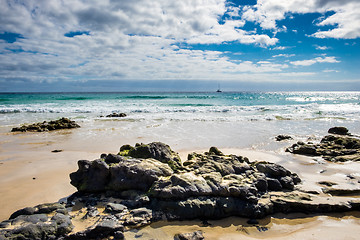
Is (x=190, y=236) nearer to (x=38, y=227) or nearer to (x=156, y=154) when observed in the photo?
(x=38, y=227)

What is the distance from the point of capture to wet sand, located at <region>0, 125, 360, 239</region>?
345cm

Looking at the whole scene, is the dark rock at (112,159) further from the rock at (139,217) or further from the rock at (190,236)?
the rock at (190,236)

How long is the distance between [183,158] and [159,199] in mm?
3530

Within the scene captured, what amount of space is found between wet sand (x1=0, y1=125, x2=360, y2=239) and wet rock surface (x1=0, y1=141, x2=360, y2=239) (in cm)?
19

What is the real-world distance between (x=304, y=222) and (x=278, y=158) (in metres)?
4.11

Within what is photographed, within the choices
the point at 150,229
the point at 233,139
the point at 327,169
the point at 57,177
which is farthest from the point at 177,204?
the point at 233,139

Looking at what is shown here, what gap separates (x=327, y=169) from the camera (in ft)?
20.8

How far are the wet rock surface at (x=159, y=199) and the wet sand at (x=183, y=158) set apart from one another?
0.19m

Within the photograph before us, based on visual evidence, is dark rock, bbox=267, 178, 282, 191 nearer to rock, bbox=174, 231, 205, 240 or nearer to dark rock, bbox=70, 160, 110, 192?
rock, bbox=174, 231, 205, 240

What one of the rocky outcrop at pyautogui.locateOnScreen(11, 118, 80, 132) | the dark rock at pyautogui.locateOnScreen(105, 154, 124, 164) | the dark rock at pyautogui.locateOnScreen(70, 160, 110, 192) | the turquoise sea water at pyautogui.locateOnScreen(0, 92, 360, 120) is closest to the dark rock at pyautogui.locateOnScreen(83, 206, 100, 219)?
the dark rock at pyautogui.locateOnScreen(70, 160, 110, 192)

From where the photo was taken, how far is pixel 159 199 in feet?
12.9

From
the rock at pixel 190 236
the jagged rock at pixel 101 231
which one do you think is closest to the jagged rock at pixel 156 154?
the rock at pixel 190 236

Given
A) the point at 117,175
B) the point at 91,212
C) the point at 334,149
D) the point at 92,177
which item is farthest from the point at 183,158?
the point at 334,149

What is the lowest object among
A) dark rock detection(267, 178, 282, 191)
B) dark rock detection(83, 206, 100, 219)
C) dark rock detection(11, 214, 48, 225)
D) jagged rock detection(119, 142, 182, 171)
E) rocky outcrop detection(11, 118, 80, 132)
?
rocky outcrop detection(11, 118, 80, 132)
